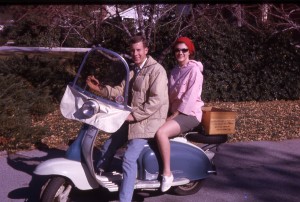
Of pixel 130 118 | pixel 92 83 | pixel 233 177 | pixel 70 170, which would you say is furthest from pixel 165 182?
pixel 233 177

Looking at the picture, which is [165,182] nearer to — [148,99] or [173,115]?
[173,115]

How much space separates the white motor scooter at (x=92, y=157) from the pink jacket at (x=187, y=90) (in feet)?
1.09

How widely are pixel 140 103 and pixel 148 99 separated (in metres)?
0.12

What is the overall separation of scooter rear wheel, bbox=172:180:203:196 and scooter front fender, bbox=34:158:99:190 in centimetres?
98

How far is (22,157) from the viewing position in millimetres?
5863

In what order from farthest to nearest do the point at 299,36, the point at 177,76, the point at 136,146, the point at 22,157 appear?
the point at 299,36
the point at 22,157
the point at 177,76
the point at 136,146

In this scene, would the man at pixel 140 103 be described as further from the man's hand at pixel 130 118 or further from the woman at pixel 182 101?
the woman at pixel 182 101

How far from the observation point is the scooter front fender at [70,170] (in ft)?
12.6

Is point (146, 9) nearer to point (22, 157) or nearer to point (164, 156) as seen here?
point (22, 157)

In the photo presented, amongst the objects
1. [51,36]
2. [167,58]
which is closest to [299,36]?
[167,58]

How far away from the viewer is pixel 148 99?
4047 millimetres

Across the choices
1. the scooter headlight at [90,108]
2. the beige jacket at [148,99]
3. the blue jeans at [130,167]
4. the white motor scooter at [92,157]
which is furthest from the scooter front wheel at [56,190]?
the beige jacket at [148,99]

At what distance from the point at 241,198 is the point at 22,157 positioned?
301 cm

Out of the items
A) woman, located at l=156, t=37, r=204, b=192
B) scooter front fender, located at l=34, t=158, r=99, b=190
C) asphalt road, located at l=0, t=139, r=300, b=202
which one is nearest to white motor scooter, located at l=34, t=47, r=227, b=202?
scooter front fender, located at l=34, t=158, r=99, b=190
